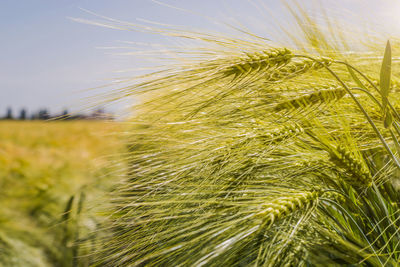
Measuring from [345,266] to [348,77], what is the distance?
0.41 metres

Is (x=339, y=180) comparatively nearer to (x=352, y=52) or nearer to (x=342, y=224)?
(x=342, y=224)

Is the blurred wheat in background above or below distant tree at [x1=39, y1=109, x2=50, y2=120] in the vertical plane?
below

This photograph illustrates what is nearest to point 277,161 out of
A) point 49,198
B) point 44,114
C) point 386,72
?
point 386,72

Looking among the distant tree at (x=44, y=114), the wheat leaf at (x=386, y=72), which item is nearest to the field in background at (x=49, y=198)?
the distant tree at (x=44, y=114)

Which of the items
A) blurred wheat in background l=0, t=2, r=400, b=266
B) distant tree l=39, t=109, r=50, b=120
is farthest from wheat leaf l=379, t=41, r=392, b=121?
distant tree l=39, t=109, r=50, b=120

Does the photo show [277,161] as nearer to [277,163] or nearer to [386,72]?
[277,163]

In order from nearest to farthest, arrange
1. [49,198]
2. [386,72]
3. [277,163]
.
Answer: [386,72] → [277,163] → [49,198]

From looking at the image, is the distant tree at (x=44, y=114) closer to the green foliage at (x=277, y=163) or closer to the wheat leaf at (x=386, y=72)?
the green foliage at (x=277, y=163)

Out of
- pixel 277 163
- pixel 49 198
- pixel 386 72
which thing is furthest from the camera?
pixel 49 198

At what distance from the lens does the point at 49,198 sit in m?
1.21

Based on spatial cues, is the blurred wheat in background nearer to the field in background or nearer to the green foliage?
the green foliage

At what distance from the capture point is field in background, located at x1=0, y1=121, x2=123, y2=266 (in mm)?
1000

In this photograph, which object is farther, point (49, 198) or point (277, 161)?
point (49, 198)

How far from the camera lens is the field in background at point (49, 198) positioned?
1.00 metres
